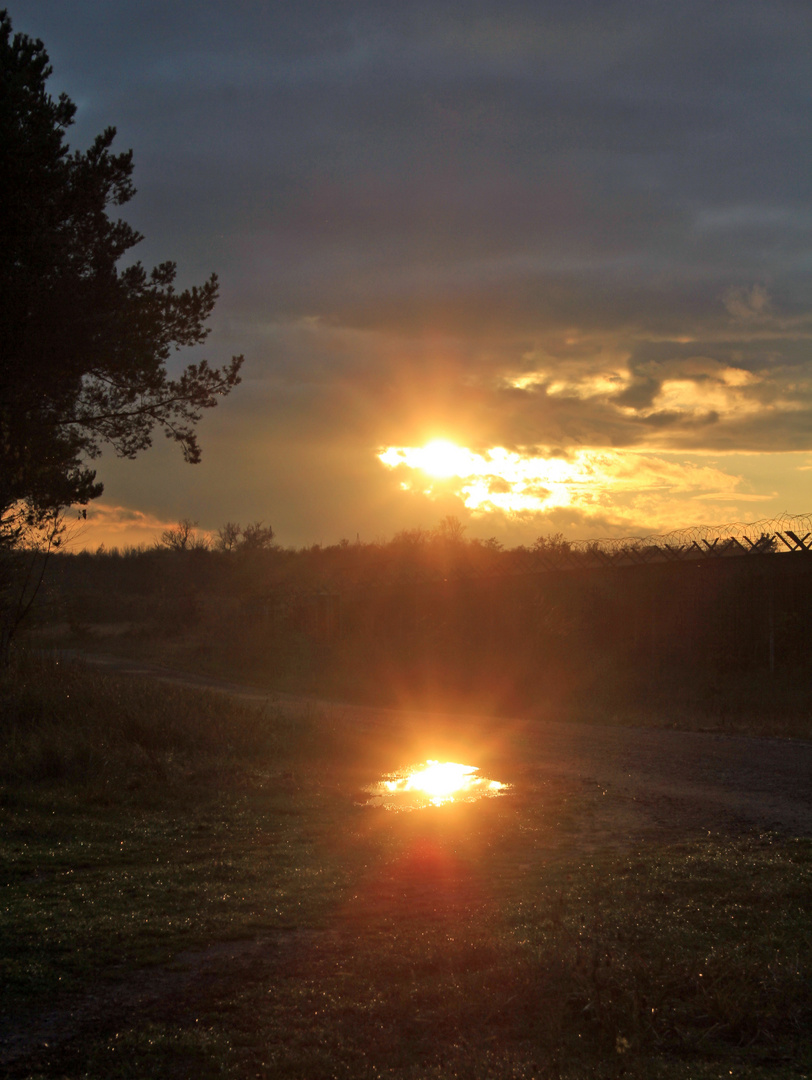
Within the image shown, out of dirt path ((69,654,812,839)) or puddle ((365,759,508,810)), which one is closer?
dirt path ((69,654,812,839))

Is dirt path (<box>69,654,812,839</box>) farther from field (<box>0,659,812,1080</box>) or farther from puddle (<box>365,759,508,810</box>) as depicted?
puddle (<box>365,759,508,810</box>)

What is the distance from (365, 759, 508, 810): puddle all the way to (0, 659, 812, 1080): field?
379mm

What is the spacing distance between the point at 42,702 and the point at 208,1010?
32.3ft

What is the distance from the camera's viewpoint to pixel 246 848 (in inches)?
295

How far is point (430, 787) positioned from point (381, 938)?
572cm

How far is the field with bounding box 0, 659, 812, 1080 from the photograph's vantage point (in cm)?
353

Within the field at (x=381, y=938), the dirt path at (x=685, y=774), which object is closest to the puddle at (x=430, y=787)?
the field at (x=381, y=938)

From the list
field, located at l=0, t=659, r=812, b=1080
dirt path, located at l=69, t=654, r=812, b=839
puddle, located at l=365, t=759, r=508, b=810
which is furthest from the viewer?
puddle, located at l=365, t=759, r=508, b=810

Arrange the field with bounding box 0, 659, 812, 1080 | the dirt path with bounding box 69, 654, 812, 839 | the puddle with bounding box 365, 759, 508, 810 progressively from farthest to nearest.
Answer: the puddle with bounding box 365, 759, 508, 810
the dirt path with bounding box 69, 654, 812, 839
the field with bounding box 0, 659, 812, 1080

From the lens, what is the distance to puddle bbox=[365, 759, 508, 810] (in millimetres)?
9742

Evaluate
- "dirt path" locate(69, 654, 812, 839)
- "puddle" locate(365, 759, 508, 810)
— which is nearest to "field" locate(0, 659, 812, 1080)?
"puddle" locate(365, 759, 508, 810)

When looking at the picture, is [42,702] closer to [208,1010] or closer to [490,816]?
[490,816]

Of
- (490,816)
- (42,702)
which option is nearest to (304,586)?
(42,702)

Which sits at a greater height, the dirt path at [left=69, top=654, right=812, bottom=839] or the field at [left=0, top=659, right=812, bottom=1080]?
the field at [left=0, top=659, right=812, bottom=1080]
